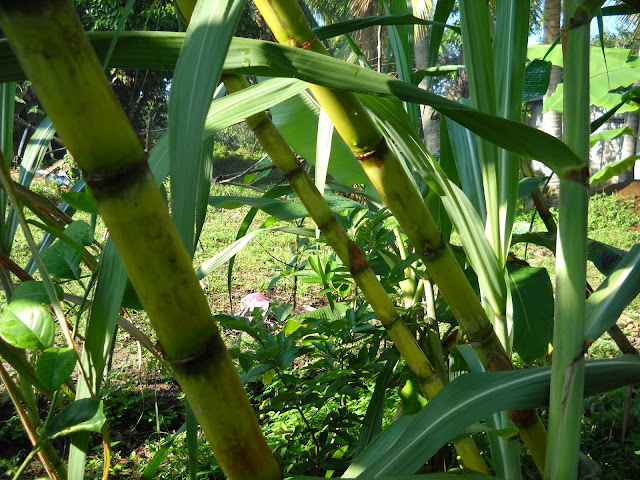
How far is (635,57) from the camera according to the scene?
2596 mm

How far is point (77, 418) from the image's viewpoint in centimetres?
33

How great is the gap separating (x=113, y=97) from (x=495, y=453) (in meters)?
0.51

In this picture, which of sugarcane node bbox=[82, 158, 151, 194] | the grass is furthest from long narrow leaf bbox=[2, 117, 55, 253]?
sugarcane node bbox=[82, 158, 151, 194]

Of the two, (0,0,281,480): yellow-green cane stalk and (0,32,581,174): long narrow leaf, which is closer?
(0,0,281,480): yellow-green cane stalk

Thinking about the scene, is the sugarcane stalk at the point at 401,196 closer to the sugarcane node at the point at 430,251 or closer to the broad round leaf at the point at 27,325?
the sugarcane node at the point at 430,251

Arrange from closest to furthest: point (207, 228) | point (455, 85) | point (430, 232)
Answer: point (430, 232)
point (207, 228)
point (455, 85)

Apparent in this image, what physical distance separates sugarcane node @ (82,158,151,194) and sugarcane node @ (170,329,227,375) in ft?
0.28

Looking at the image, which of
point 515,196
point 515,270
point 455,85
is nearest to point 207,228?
point 515,270

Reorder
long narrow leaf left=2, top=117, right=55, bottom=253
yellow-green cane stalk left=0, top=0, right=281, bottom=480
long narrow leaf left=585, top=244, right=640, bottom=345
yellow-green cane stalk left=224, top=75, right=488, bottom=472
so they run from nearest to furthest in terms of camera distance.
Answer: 1. yellow-green cane stalk left=0, top=0, right=281, bottom=480
2. long narrow leaf left=585, top=244, right=640, bottom=345
3. yellow-green cane stalk left=224, top=75, right=488, bottom=472
4. long narrow leaf left=2, top=117, right=55, bottom=253

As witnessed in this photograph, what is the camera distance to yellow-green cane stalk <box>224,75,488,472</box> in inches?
22.1

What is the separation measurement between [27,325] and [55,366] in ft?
0.11

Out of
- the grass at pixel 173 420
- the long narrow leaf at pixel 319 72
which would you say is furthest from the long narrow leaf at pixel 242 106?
the grass at pixel 173 420

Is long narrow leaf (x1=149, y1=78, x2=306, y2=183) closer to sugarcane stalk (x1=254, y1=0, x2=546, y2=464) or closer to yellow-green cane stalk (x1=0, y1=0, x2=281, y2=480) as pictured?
sugarcane stalk (x1=254, y1=0, x2=546, y2=464)

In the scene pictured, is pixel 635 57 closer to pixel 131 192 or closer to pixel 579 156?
pixel 579 156
